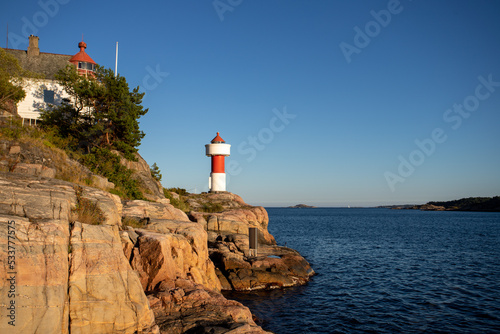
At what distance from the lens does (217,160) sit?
46.3m

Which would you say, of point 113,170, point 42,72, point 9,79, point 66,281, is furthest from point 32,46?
point 66,281

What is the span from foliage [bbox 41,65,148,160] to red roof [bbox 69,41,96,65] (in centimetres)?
472

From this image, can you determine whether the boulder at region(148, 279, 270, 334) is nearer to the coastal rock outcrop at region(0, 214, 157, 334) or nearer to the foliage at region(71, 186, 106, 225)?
the coastal rock outcrop at region(0, 214, 157, 334)

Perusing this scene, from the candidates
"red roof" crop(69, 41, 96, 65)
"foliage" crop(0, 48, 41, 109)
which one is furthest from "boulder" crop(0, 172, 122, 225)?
"red roof" crop(69, 41, 96, 65)

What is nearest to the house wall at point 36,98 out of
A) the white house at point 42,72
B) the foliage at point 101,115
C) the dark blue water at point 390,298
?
the white house at point 42,72

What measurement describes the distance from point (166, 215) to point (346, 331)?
11.0m

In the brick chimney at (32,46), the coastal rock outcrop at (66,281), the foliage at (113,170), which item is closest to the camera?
the coastal rock outcrop at (66,281)

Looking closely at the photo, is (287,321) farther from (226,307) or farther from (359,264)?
(359,264)

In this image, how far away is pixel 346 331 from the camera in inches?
573

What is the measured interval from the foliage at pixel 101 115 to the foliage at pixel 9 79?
275 cm

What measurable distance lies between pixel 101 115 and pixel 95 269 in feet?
65.1

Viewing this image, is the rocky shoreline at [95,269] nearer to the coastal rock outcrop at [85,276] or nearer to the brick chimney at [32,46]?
the coastal rock outcrop at [85,276]

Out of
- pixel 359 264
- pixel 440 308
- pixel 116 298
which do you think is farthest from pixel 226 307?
pixel 359 264

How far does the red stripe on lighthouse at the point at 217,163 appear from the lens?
152 ft
